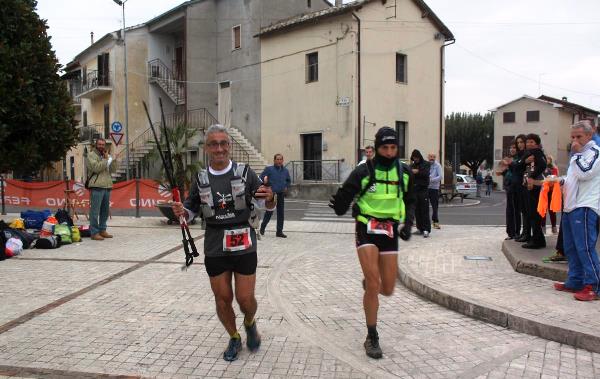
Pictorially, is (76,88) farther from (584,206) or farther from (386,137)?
(584,206)

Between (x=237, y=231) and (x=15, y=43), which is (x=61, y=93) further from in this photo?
(x=237, y=231)

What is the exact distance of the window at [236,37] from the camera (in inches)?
1128

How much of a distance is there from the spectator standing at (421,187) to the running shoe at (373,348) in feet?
21.0


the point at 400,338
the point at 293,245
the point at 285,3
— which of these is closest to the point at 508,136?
the point at 285,3

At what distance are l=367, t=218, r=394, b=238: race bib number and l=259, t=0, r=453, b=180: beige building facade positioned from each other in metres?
19.6

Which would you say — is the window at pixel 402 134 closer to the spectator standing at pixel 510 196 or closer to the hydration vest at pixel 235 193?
the spectator standing at pixel 510 196

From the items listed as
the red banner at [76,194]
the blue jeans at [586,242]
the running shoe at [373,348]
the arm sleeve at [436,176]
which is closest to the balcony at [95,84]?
the red banner at [76,194]

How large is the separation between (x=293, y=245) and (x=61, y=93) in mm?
5980

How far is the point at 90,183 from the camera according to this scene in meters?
9.99

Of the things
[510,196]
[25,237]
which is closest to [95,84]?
[25,237]

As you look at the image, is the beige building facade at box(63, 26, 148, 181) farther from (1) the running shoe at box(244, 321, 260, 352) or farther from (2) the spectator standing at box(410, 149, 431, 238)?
(1) the running shoe at box(244, 321, 260, 352)

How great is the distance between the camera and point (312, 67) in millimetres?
25203

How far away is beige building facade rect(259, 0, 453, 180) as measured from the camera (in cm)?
2353

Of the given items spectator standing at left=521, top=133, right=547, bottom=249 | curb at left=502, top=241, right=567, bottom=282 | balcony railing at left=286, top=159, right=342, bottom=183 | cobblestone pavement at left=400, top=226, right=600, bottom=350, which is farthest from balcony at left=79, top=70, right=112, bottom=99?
curb at left=502, top=241, right=567, bottom=282
